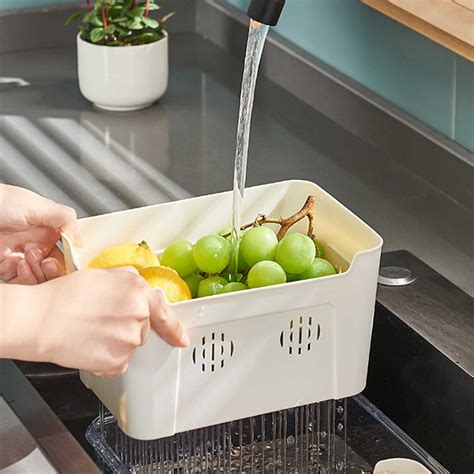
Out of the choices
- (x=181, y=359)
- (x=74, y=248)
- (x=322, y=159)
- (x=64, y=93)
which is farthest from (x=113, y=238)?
(x=64, y=93)

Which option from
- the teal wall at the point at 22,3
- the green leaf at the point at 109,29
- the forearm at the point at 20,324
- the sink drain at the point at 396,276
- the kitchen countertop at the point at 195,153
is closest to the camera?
the forearm at the point at 20,324

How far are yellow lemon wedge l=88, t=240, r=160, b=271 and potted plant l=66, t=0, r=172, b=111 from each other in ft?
3.32

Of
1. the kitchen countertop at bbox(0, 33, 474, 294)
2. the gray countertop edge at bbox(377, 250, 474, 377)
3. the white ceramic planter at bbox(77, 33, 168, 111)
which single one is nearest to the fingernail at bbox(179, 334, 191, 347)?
the gray countertop edge at bbox(377, 250, 474, 377)

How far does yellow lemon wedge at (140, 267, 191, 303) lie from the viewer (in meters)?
1.08

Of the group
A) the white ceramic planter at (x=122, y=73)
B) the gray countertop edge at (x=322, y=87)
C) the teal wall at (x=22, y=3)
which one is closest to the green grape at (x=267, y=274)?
the gray countertop edge at (x=322, y=87)

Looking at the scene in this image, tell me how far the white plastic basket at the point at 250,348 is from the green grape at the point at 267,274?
3cm

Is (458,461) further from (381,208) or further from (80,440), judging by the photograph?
(381,208)

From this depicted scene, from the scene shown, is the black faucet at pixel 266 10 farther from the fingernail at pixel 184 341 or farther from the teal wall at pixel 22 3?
the teal wall at pixel 22 3

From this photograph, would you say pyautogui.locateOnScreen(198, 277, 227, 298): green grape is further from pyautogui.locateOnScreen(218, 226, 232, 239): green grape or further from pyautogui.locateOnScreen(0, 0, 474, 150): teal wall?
pyautogui.locateOnScreen(0, 0, 474, 150): teal wall

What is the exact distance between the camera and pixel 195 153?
1978 millimetres

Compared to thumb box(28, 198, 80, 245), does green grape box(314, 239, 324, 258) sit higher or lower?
lower

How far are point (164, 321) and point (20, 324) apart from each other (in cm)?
12

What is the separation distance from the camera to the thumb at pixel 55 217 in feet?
3.77

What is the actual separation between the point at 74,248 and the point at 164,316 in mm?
176
